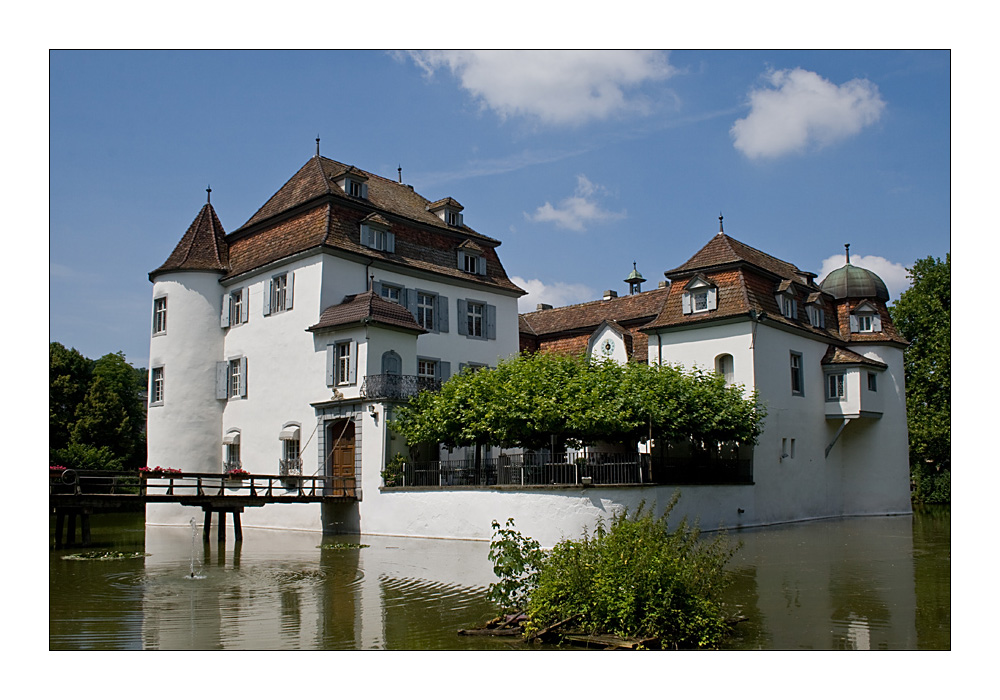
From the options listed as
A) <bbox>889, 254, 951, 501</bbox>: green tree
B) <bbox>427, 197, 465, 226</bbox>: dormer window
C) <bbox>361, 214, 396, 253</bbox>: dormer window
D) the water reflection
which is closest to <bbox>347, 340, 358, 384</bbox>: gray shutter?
<bbox>361, 214, 396, 253</bbox>: dormer window

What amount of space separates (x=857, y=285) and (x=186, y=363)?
25561mm

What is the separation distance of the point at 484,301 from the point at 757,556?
18.0 meters

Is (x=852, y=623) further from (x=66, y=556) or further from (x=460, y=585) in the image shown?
(x=66, y=556)

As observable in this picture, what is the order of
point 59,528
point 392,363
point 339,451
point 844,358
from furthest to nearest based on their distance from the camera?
point 844,358, point 339,451, point 392,363, point 59,528

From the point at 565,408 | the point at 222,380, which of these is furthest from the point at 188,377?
the point at 565,408

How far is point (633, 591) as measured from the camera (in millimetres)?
8805

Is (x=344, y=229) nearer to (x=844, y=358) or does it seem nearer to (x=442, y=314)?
(x=442, y=314)

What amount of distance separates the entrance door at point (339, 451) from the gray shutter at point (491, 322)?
8047 mm

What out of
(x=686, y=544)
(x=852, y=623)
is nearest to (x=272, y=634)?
(x=686, y=544)

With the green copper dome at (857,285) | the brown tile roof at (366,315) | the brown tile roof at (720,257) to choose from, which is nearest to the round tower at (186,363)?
the brown tile roof at (366,315)

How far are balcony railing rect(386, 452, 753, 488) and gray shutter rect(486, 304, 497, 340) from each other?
28.0 feet

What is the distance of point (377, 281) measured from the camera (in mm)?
31781

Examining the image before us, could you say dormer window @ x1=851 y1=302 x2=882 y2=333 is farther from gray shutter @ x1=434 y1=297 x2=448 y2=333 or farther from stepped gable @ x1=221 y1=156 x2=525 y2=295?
gray shutter @ x1=434 y1=297 x2=448 y2=333

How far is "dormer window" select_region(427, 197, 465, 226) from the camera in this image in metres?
36.1
